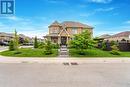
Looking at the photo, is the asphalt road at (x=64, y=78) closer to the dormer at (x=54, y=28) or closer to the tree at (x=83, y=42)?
the tree at (x=83, y=42)

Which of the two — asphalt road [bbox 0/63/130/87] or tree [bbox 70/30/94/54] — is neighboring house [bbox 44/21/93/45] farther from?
asphalt road [bbox 0/63/130/87]

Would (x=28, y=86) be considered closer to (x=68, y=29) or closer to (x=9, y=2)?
(x=9, y=2)

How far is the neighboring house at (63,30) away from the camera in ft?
144

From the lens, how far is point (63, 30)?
4425 cm

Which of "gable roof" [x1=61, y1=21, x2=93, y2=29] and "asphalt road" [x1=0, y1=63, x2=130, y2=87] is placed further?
"gable roof" [x1=61, y1=21, x2=93, y2=29]

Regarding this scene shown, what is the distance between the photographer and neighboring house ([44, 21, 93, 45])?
144 feet

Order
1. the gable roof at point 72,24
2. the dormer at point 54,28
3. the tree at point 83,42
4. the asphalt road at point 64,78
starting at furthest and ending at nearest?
the gable roof at point 72,24 → the dormer at point 54,28 → the tree at point 83,42 → the asphalt road at point 64,78

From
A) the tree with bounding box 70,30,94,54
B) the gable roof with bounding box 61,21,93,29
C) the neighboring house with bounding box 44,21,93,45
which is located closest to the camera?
the tree with bounding box 70,30,94,54

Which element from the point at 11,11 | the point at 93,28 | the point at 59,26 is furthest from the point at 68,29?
the point at 11,11

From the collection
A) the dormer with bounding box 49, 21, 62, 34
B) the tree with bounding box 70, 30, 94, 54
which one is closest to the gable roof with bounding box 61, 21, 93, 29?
the dormer with bounding box 49, 21, 62, 34

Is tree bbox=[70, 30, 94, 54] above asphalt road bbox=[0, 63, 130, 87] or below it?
above

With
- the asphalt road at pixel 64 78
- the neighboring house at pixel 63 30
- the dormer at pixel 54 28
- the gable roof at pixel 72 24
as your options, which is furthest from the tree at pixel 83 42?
the gable roof at pixel 72 24

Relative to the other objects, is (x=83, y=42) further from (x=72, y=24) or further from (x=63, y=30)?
(x=72, y=24)

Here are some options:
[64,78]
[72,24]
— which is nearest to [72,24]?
[72,24]
